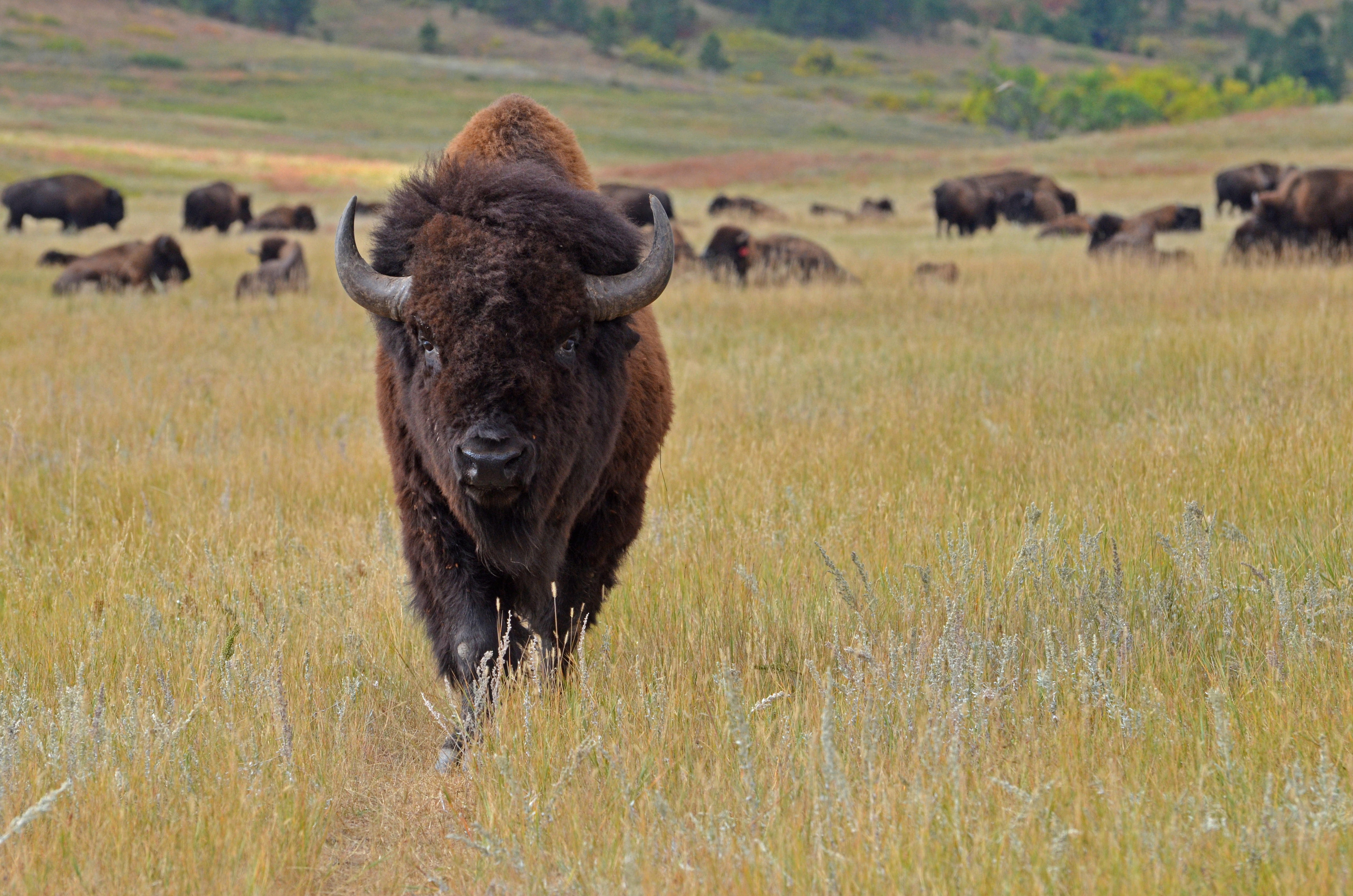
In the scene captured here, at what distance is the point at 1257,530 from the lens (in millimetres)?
4977

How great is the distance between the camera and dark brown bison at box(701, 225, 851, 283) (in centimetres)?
1702

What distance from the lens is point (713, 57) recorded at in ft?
518

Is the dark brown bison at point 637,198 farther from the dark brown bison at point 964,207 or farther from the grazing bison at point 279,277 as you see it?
the dark brown bison at point 964,207

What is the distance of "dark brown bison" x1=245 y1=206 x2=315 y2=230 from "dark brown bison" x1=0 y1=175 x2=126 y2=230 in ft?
18.0

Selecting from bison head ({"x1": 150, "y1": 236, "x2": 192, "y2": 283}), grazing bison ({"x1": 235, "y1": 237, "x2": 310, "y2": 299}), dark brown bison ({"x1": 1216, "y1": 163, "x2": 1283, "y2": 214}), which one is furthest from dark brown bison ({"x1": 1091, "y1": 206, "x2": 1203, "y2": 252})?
bison head ({"x1": 150, "y1": 236, "x2": 192, "y2": 283})

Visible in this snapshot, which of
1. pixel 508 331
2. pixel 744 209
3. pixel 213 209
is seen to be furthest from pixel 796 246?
pixel 213 209

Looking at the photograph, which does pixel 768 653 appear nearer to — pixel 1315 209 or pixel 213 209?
pixel 1315 209

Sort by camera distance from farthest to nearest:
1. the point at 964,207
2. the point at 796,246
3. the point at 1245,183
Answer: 1. the point at 1245,183
2. the point at 964,207
3. the point at 796,246

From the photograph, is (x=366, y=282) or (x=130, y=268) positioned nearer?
(x=366, y=282)

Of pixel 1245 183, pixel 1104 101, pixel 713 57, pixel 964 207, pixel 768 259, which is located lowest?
pixel 768 259

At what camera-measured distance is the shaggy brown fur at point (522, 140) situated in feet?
16.0

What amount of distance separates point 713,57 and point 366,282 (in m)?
162

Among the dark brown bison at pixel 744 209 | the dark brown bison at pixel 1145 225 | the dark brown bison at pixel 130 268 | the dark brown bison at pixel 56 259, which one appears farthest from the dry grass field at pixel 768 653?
the dark brown bison at pixel 744 209

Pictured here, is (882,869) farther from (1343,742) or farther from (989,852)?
(1343,742)
